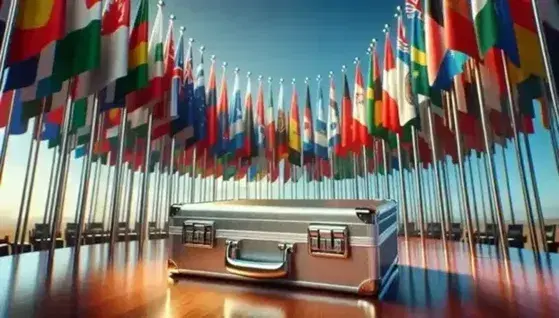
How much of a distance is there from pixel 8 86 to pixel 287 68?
757 centimetres

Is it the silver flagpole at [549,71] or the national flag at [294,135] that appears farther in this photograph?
the national flag at [294,135]

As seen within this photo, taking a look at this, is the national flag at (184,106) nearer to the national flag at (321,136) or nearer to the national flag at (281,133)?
the national flag at (281,133)

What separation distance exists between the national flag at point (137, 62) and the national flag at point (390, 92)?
3.08 metres

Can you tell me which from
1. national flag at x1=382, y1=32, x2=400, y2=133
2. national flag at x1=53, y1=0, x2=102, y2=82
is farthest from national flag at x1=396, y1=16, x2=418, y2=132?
national flag at x1=53, y1=0, x2=102, y2=82

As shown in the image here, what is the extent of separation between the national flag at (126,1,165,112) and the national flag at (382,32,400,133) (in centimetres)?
295

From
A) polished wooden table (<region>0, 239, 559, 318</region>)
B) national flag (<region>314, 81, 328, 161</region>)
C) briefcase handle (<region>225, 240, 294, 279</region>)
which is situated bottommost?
A: polished wooden table (<region>0, 239, 559, 318</region>)

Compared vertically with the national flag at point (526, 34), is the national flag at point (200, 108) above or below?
above

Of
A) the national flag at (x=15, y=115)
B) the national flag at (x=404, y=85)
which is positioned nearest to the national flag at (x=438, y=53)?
the national flag at (x=404, y=85)

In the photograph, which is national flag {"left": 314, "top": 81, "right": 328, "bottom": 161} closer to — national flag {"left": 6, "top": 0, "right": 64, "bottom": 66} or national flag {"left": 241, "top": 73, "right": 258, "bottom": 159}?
national flag {"left": 241, "top": 73, "right": 258, "bottom": 159}

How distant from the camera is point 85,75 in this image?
9.50 ft

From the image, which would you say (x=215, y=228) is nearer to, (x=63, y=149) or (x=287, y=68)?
(x=63, y=149)

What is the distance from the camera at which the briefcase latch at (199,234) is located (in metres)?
1.51

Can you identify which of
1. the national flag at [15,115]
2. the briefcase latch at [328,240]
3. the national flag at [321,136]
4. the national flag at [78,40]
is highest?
the national flag at [321,136]

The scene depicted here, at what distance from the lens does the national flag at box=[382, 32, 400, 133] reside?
435cm
